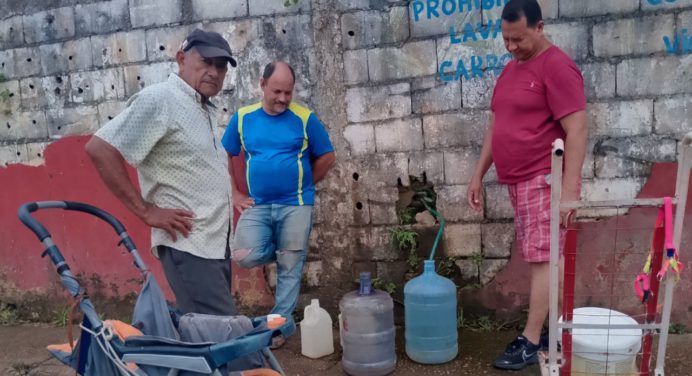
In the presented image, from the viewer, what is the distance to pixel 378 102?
3773mm

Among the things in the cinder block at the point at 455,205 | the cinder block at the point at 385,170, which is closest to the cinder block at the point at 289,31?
the cinder block at the point at 385,170

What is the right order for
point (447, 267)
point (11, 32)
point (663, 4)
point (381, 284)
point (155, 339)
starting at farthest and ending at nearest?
point (11, 32) < point (381, 284) < point (447, 267) < point (663, 4) < point (155, 339)

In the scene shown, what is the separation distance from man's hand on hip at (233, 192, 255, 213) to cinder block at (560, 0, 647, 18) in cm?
224

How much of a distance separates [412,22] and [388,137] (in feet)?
2.49

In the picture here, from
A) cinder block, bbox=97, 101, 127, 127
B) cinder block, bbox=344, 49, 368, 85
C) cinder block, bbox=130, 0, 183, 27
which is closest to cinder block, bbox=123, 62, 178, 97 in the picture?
cinder block, bbox=97, 101, 127, 127

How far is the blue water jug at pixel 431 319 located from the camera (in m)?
3.42

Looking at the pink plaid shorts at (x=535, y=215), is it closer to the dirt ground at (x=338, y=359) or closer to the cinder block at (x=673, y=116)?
the dirt ground at (x=338, y=359)

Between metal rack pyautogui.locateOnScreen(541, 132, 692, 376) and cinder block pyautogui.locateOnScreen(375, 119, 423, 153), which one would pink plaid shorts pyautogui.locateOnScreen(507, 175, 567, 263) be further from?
cinder block pyautogui.locateOnScreen(375, 119, 423, 153)

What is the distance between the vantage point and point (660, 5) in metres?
3.34

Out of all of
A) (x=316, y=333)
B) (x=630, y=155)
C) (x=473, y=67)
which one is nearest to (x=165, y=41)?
(x=473, y=67)

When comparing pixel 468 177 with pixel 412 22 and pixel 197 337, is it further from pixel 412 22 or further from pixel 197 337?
pixel 197 337

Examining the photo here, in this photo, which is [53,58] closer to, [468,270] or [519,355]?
[468,270]

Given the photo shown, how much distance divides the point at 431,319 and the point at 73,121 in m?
3.01

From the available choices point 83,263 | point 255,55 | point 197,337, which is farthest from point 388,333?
point 83,263
